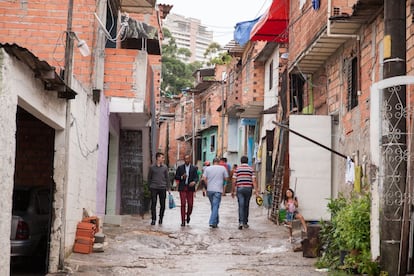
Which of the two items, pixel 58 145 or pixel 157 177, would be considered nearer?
pixel 58 145

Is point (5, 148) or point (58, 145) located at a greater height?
point (58, 145)

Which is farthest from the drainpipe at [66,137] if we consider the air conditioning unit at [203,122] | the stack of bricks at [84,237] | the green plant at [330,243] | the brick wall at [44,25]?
the air conditioning unit at [203,122]

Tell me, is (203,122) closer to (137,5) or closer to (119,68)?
(137,5)

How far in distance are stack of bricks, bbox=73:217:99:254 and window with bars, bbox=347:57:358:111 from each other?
5872mm

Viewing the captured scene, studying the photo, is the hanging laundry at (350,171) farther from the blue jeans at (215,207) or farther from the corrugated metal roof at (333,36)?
the blue jeans at (215,207)

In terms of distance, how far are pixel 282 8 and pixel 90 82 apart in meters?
7.78

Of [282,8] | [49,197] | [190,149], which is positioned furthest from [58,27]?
[190,149]

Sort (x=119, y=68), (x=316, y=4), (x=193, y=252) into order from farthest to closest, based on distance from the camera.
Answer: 1. (x=316, y=4)
2. (x=119, y=68)
3. (x=193, y=252)

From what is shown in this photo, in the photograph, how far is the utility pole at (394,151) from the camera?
7.42 meters

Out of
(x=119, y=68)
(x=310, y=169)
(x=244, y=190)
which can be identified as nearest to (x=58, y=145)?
(x=119, y=68)

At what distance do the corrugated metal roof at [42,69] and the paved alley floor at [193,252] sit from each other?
2708mm

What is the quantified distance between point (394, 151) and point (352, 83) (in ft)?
18.4

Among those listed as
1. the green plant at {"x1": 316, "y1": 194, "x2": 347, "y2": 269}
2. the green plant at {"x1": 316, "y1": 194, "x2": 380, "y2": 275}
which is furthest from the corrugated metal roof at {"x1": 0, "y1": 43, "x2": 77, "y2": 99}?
the green plant at {"x1": 316, "y1": 194, "x2": 347, "y2": 269}

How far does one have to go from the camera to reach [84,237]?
35.1ft
